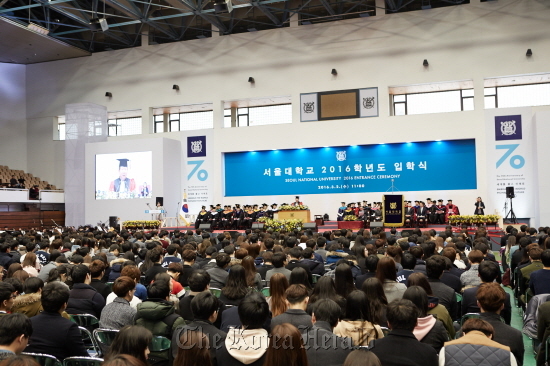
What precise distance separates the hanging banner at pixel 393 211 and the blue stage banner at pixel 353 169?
3781 mm

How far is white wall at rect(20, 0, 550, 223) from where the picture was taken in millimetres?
17906

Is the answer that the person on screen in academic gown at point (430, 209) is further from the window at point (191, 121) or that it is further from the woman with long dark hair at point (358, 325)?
the woman with long dark hair at point (358, 325)

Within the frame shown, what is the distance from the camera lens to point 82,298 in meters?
4.28

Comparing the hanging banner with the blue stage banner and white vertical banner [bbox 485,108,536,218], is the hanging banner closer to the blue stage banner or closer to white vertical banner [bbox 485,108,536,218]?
the blue stage banner

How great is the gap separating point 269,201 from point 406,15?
9.04 meters

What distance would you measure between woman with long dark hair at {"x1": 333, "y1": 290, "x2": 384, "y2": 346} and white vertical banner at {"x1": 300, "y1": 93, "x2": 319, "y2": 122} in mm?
17005

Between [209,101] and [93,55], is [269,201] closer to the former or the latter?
[209,101]

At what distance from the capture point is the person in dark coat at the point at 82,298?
423 cm

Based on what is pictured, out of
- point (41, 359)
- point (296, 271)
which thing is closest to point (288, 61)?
point (296, 271)

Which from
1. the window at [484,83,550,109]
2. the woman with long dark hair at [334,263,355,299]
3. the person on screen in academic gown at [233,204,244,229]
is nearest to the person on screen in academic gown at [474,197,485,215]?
the window at [484,83,550,109]

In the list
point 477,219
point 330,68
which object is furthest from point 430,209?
point 330,68

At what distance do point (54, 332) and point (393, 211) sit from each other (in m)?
13.3

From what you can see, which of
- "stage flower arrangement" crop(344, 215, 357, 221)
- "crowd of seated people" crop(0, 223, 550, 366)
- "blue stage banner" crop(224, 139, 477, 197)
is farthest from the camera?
"blue stage banner" crop(224, 139, 477, 197)

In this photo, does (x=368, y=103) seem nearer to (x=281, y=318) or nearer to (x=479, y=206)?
(x=479, y=206)
